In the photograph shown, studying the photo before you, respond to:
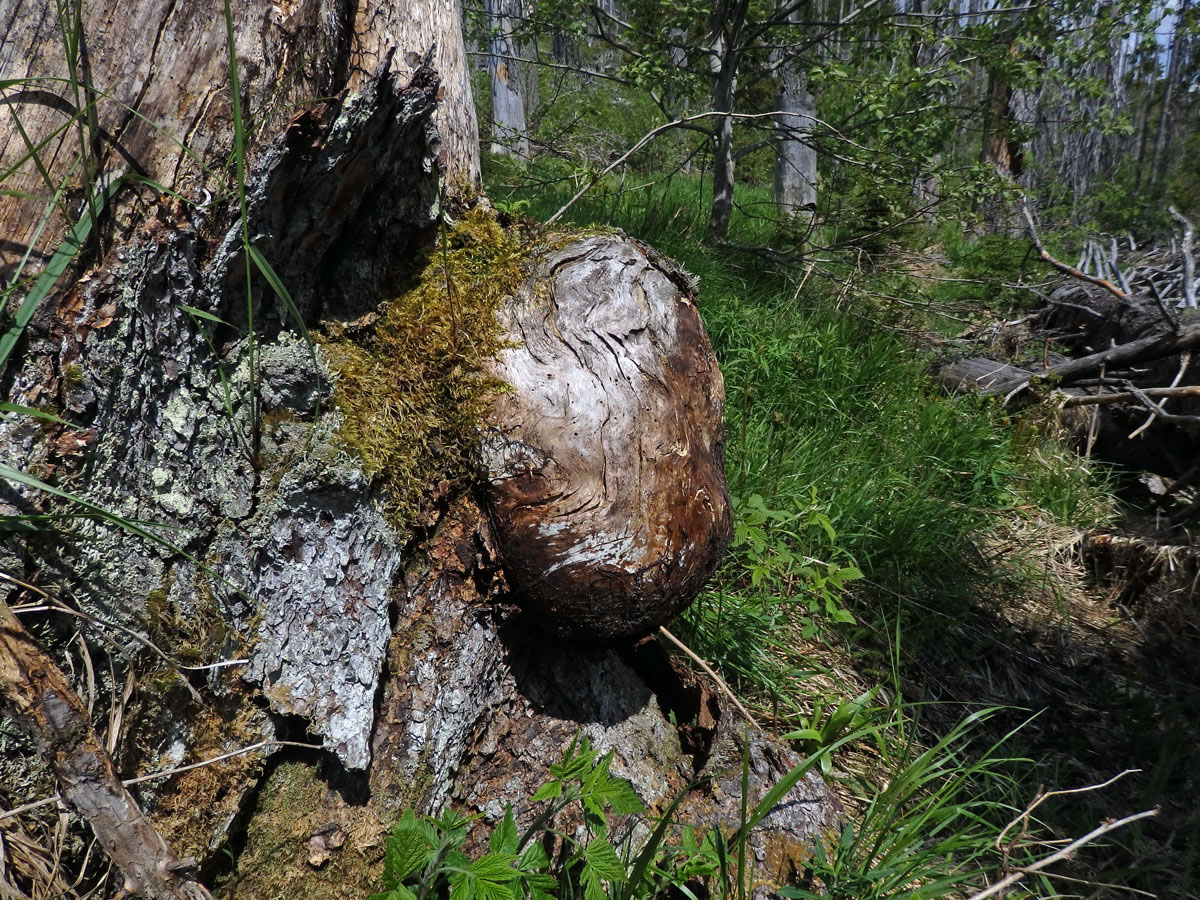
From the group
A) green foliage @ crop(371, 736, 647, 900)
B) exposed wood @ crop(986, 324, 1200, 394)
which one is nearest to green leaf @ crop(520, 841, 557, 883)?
green foliage @ crop(371, 736, 647, 900)

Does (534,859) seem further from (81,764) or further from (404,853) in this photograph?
(81,764)

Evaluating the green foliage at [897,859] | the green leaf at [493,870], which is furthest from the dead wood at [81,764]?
the green foliage at [897,859]

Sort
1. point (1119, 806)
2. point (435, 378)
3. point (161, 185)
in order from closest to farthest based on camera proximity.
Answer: point (161, 185)
point (435, 378)
point (1119, 806)

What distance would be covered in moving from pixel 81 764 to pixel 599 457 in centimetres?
101

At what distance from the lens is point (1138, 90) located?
17328 millimetres

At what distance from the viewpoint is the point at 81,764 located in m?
1.03

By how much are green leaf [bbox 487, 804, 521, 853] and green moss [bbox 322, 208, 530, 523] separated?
0.64 meters

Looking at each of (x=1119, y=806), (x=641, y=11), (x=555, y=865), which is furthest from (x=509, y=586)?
(x=641, y=11)

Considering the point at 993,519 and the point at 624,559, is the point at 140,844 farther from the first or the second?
the point at 993,519

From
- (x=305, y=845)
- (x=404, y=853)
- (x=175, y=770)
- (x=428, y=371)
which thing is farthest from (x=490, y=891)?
(x=428, y=371)

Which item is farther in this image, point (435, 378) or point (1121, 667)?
point (1121, 667)

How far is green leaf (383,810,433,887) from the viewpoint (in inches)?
48.1

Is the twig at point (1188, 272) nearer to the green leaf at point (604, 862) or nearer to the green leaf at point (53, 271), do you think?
the green leaf at point (604, 862)

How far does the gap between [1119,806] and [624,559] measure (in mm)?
2084
